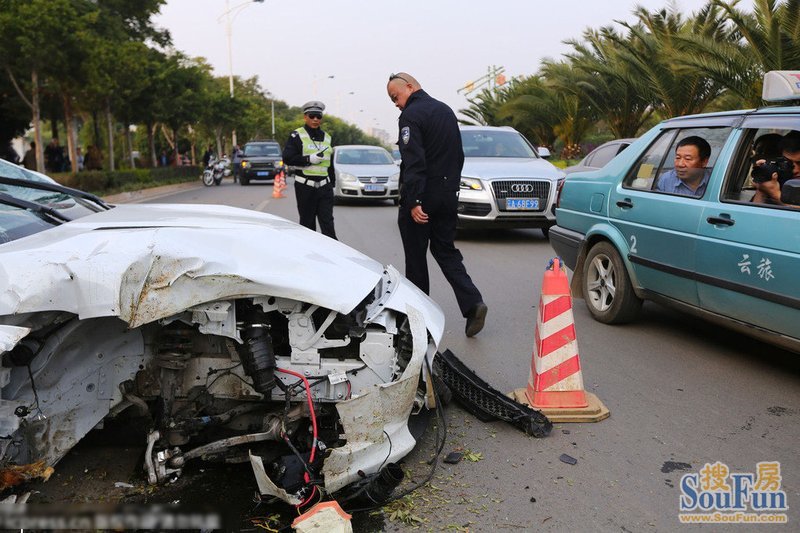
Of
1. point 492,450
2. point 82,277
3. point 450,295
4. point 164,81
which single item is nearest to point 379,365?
point 492,450

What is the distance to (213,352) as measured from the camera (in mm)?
3221

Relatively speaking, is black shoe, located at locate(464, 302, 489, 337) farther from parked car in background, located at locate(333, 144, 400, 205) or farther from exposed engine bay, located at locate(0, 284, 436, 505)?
parked car in background, located at locate(333, 144, 400, 205)

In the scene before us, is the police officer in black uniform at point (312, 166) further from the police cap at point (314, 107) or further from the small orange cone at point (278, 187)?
the small orange cone at point (278, 187)

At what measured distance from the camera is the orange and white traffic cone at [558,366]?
392cm

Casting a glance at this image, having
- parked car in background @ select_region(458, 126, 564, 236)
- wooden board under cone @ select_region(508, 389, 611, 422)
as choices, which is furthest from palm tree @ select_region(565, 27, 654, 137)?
wooden board under cone @ select_region(508, 389, 611, 422)

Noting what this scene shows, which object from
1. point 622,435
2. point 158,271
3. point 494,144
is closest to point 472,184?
point 494,144

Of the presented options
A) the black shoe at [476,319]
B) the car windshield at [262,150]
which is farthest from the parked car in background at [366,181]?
the car windshield at [262,150]

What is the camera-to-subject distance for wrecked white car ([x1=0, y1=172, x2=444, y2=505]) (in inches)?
111

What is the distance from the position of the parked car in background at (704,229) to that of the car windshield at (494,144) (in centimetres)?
511

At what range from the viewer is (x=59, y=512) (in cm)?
214

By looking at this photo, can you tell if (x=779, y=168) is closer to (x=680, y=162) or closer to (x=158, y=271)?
(x=680, y=162)

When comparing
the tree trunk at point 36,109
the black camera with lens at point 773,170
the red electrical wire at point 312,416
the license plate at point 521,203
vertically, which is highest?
the tree trunk at point 36,109

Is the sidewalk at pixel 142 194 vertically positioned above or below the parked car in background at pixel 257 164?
below

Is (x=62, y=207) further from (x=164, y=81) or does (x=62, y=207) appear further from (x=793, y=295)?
(x=164, y=81)
